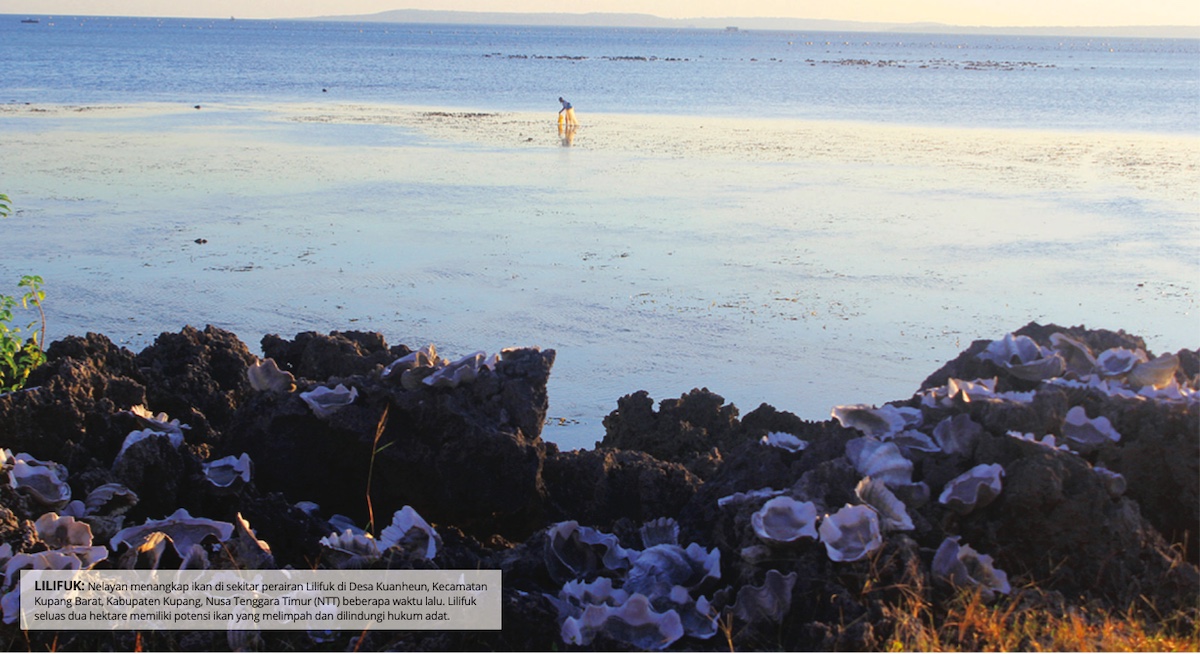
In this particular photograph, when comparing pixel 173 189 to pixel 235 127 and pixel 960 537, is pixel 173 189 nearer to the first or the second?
pixel 235 127

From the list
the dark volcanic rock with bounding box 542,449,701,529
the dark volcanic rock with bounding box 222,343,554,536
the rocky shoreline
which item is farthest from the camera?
the dark volcanic rock with bounding box 542,449,701,529

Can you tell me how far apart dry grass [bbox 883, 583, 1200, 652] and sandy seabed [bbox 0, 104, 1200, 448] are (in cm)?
320

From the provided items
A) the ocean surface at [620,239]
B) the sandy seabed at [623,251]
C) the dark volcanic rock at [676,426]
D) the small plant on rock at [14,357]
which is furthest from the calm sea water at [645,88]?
the small plant on rock at [14,357]

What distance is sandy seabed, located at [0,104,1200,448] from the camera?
318 inches

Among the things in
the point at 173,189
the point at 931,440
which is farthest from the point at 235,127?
the point at 931,440

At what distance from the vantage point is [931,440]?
415cm

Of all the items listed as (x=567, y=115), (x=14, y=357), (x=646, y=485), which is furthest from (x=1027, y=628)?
(x=567, y=115)

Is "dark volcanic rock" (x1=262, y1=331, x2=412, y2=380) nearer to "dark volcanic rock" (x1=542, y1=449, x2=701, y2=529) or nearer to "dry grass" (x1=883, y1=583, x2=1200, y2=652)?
"dark volcanic rock" (x1=542, y1=449, x2=701, y2=529)

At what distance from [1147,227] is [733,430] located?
9204 millimetres

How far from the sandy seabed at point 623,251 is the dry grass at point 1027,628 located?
3202 millimetres

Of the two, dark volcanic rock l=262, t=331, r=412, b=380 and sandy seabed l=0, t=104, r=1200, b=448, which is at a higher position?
dark volcanic rock l=262, t=331, r=412, b=380

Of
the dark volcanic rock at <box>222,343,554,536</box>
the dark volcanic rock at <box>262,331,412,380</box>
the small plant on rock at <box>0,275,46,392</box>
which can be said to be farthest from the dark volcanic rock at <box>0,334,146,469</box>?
the dark volcanic rock at <box>262,331,412,380</box>

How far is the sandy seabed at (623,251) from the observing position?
8078 millimetres

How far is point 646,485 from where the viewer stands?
4.84 meters
